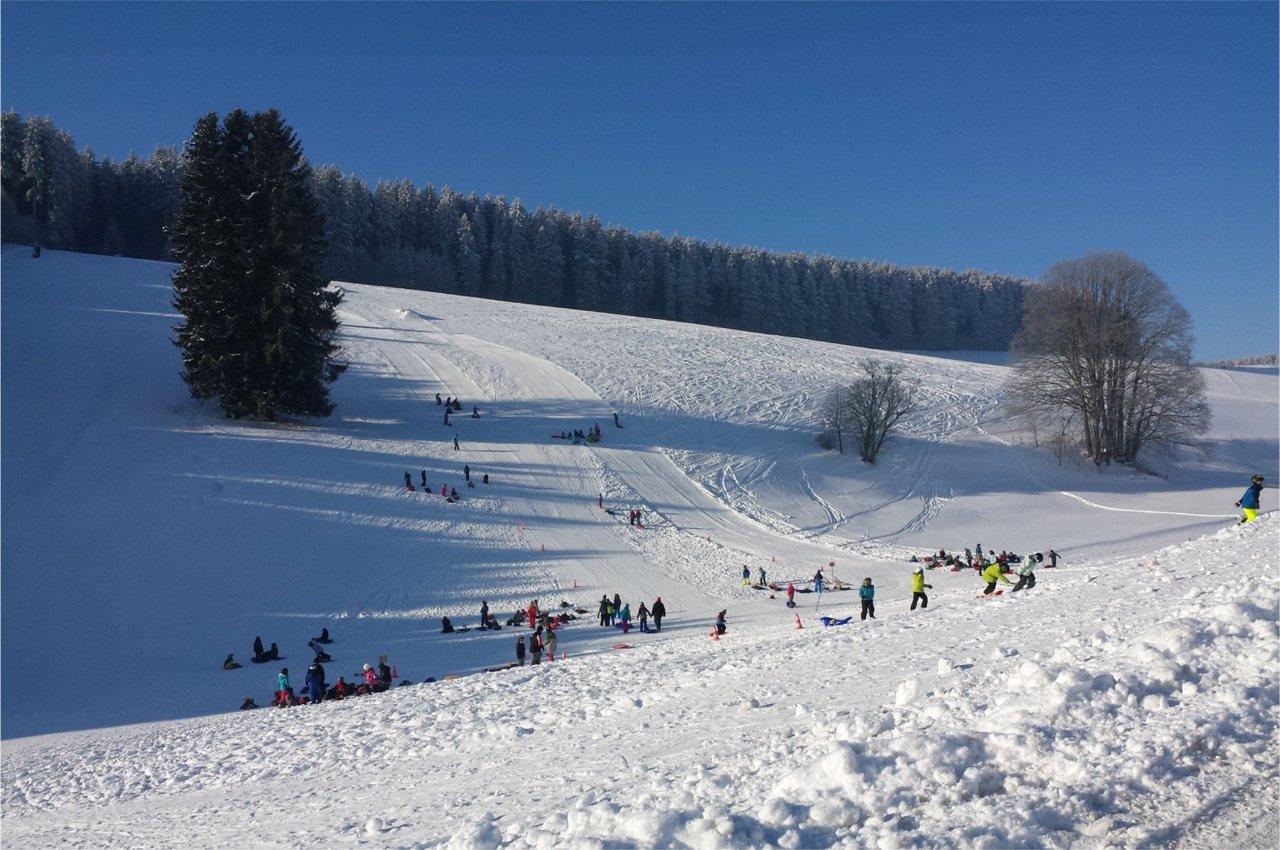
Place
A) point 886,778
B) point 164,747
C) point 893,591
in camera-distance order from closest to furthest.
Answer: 1. point 886,778
2. point 164,747
3. point 893,591

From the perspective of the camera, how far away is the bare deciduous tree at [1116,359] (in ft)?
144

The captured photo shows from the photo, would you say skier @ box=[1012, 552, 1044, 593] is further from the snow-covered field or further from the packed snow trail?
the packed snow trail

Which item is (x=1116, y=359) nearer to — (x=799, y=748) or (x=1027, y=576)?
(x=1027, y=576)

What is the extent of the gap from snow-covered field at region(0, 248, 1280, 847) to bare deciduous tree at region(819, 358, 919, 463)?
1.62 m

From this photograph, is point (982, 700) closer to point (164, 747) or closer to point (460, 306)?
point (164, 747)

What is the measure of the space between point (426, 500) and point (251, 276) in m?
15.6

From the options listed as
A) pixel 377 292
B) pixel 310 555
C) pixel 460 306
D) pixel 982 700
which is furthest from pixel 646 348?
pixel 982 700

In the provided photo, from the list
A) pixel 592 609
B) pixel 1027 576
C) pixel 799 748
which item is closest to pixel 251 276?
pixel 592 609

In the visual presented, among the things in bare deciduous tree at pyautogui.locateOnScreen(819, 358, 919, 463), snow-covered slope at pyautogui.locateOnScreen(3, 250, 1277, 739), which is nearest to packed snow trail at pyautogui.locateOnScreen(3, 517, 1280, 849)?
snow-covered slope at pyautogui.locateOnScreen(3, 250, 1277, 739)

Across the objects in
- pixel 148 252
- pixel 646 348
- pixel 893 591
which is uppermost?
pixel 148 252

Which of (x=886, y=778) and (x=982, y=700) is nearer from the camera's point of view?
(x=886, y=778)

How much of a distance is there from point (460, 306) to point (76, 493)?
4585 centimetres

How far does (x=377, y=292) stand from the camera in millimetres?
72562

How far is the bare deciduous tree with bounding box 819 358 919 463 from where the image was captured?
146 ft
